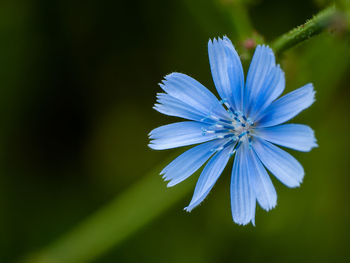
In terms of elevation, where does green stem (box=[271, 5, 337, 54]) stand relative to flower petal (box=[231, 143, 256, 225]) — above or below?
above

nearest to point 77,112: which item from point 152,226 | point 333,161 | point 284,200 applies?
point 152,226

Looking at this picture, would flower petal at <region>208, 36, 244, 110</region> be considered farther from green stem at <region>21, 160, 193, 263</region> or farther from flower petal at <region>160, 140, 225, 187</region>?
green stem at <region>21, 160, 193, 263</region>

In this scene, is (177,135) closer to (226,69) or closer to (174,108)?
(174,108)

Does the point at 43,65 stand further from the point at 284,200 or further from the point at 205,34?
the point at 284,200

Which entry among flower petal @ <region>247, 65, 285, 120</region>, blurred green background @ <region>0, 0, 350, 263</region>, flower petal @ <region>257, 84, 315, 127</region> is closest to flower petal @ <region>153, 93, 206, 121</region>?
flower petal @ <region>247, 65, 285, 120</region>

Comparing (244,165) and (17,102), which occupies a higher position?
(17,102)
